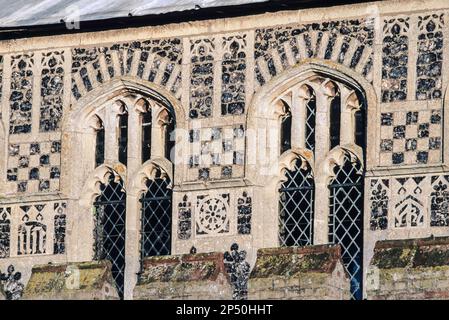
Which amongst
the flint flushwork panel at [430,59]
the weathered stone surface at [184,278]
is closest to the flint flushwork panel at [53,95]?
the weathered stone surface at [184,278]

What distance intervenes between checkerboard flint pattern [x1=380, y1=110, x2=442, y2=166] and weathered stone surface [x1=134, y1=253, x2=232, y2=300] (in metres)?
2.72

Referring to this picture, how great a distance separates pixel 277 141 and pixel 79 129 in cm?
334

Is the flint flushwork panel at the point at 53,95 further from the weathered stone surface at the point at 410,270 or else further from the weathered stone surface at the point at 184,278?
the weathered stone surface at the point at 410,270

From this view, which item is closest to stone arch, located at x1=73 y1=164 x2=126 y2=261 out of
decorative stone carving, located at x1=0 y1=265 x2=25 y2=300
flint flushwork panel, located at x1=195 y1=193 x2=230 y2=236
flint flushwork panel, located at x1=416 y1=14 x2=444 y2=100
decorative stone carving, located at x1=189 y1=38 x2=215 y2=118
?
decorative stone carving, located at x1=0 y1=265 x2=25 y2=300

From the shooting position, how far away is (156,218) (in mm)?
50125

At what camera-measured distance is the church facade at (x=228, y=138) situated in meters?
47.6

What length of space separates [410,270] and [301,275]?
1.68m

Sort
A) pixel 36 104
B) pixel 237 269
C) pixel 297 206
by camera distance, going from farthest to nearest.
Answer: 1. pixel 36 104
2. pixel 297 206
3. pixel 237 269

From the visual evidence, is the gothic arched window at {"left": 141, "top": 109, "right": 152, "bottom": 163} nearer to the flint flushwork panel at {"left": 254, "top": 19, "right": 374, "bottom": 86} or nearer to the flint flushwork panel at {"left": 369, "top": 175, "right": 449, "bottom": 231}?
the flint flushwork panel at {"left": 254, "top": 19, "right": 374, "bottom": 86}

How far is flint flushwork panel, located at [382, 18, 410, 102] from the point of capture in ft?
157

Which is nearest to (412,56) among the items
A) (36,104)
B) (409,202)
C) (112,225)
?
(409,202)

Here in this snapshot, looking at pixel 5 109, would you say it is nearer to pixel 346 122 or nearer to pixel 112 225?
pixel 112 225

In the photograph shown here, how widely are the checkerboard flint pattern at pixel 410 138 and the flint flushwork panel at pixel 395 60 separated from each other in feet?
0.96
